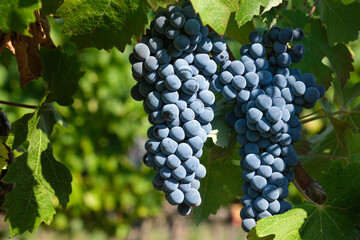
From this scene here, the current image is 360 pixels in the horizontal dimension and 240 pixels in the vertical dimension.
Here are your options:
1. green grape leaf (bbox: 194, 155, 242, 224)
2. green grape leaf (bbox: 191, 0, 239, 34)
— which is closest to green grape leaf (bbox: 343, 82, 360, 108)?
green grape leaf (bbox: 194, 155, 242, 224)

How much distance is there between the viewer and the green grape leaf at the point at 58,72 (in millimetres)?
1066

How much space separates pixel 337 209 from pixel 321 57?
16.8 inches

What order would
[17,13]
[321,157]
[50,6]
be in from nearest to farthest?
1. [17,13]
2. [50,6]
3. [321,157]

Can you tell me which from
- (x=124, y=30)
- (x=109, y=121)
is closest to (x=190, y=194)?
(x=124, y=30)

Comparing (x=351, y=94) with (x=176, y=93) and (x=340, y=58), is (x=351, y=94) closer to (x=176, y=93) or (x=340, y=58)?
(x=340, y=58)

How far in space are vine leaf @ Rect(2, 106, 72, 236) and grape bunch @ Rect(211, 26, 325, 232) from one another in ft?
1.34

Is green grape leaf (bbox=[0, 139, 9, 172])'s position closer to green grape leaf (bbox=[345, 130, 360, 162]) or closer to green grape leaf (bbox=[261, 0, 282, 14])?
green grape leaf (bbox=[261, 0, 282, 14])

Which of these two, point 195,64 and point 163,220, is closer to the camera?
point 195,64

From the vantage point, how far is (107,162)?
448cm

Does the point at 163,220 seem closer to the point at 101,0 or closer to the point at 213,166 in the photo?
the point at 213,166

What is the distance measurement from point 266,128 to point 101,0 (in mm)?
403

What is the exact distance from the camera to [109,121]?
4410 millimetres

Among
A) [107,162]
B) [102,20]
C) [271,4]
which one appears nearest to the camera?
[102,20]

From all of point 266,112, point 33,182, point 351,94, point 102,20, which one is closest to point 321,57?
point 351,94
